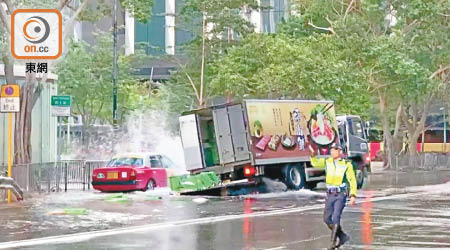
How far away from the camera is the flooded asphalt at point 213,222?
14180mm

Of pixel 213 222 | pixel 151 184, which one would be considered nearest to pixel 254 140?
pixel 151 184

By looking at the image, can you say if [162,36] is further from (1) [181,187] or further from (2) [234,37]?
(1) [181,187]

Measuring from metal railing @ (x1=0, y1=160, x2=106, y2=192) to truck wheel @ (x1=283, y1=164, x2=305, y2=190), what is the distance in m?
6.61

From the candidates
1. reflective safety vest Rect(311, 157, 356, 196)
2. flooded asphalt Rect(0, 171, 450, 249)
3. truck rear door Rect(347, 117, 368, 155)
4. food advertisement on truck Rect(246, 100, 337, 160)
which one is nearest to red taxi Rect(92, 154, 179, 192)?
flooded asphalt Rect(0, 171, 450, 249)

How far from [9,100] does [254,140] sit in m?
7.82

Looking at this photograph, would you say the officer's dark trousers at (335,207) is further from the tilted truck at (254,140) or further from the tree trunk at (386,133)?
the tree trunk at (386,133)

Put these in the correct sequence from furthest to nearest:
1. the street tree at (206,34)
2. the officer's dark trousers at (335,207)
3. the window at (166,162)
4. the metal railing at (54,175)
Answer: the street tree at (206,34) → the window at (166,162) → the metal railing at (54,175) → the officer's dark trousers at (335,207)

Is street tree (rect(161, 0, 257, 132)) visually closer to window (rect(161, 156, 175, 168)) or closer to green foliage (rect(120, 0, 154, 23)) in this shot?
window (rect(161, 156, 175, 168))

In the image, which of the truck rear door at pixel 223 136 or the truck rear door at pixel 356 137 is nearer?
the truck rear door at pixel 223 136

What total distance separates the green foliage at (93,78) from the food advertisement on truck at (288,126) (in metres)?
20.9

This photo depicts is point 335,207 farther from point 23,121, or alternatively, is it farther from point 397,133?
point 397,133

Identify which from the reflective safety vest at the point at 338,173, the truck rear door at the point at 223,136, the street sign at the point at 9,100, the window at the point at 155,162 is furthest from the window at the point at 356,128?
the reflective safety vest at the point at 338,173

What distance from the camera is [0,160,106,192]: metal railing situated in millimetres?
24828

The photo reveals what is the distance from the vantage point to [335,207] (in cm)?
1373
